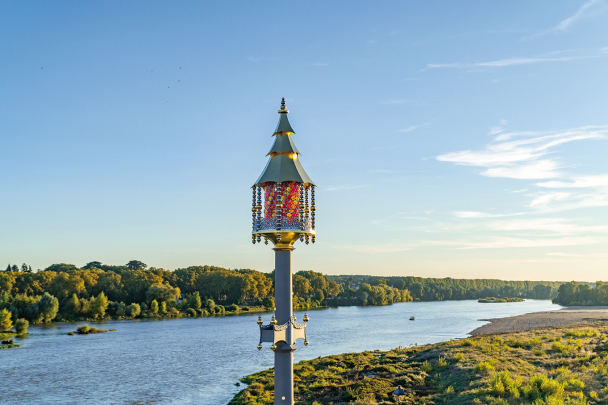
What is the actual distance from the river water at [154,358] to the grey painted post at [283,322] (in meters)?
20.0

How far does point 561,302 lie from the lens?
494 feet

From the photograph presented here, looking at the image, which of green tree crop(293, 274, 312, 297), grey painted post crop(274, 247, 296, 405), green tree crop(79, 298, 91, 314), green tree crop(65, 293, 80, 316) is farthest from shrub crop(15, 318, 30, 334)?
green tree crop(293, 274, 312, 297)

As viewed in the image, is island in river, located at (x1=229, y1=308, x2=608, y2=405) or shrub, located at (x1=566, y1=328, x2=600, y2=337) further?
shrub, located at (x1=566, y1=328, x2=600, y2=337)

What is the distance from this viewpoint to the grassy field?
22.8 meters

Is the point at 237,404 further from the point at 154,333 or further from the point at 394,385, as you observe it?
the point at 154,333

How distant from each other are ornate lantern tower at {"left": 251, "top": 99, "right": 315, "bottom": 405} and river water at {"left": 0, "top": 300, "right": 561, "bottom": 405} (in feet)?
66.9

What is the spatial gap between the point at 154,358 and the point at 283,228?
43326 mm

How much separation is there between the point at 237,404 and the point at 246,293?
10246 cm

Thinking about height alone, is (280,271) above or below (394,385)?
above

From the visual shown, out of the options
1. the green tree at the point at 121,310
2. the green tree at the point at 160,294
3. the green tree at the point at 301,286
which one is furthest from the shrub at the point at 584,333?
the green tree at the point at 301,286

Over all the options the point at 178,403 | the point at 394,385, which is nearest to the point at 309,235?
the point at 394,385

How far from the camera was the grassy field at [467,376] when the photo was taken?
22.8m

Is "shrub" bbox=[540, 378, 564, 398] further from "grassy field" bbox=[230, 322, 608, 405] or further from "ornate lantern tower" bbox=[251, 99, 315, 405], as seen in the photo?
"ornate lantern tower" bbox=[251, 99, 315, 405]

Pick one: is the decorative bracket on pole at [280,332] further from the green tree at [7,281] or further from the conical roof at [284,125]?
the green tree at [7,281]
